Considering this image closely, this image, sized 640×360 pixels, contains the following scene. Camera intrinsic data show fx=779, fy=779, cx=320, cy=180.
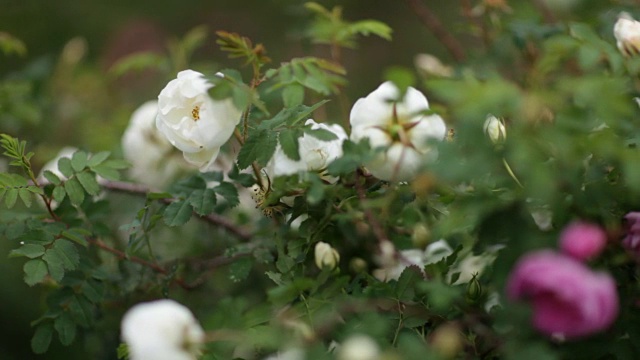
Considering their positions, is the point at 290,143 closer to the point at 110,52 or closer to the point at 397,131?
the point at 397,131

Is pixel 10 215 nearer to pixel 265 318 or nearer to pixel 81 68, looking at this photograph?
pixel 265 318

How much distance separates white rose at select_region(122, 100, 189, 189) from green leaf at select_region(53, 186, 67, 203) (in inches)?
13.7

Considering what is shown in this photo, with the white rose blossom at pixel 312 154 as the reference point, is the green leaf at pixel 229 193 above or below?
below

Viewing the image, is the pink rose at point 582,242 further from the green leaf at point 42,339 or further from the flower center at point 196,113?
the green leaf at point 42,339

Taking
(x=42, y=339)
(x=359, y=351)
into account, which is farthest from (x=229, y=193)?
(x=359, y=351)

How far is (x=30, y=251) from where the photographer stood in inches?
29.4

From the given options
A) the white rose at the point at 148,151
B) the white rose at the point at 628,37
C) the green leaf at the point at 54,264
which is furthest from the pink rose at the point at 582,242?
the white rose at the point at 148,151

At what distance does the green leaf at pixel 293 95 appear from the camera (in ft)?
2.40

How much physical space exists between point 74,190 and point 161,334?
314 mm

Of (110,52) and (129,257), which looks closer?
(129,257)

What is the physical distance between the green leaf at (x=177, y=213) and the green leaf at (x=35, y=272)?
0.12 metres

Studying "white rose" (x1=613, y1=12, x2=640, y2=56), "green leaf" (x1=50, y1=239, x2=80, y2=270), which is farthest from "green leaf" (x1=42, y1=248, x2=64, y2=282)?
"white rose" (x1=613, y1=12, x2=640, y2=56)

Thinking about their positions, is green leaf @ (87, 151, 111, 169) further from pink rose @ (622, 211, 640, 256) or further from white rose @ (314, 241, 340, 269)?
pink rose @ (622, 211, 640, 256)

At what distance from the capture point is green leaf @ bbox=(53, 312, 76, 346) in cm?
78
